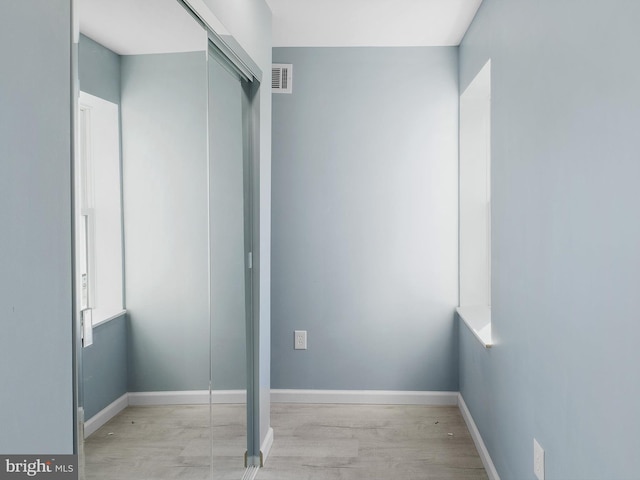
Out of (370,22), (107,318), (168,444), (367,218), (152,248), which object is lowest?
(168,444)

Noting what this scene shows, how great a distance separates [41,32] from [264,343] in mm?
2308

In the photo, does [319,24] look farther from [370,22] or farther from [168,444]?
[168,444]

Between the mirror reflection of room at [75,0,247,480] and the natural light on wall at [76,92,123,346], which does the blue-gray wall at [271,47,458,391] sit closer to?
the mirror reflection of room at [75,0,247,480]

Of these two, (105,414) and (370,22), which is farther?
(370,22)

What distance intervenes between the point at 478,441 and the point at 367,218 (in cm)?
159

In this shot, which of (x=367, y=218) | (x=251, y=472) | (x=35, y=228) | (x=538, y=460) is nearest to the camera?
(x=35, y=228)

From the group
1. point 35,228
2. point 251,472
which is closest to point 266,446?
point 251,472

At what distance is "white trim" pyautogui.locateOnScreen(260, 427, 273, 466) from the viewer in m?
3.01

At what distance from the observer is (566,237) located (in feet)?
5.64

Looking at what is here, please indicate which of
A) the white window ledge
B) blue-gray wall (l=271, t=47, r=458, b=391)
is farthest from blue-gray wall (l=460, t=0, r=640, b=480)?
blue-gray wall (l=271, t=47, r=458, b=391)

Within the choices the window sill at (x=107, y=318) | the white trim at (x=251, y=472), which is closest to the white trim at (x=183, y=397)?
the window sill at (x=107, y=318)

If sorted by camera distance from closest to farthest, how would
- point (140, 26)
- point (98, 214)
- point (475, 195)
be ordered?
point (98, 214), point (140, 26), point (475, 195)

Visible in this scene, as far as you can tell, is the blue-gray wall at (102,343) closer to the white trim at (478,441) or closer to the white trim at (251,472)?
the white trim at (251,472)

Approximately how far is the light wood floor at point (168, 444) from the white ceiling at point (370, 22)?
7.18 feet
